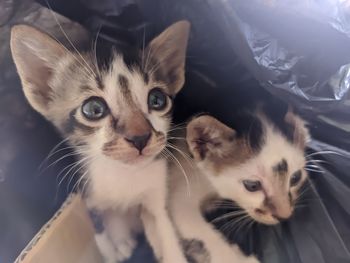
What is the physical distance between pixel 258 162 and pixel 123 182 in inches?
11.6

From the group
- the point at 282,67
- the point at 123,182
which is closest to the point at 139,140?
the point at 123,182

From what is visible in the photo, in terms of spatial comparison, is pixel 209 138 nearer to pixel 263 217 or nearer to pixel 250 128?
Result: pixel 250 128

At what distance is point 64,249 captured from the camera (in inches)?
41.2

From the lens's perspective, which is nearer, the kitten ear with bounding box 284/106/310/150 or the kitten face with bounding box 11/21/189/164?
the kitten face with bounding box 11/21/189/164

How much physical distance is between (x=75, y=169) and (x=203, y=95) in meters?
0.35

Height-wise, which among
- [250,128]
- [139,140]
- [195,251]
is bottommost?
[195,251]

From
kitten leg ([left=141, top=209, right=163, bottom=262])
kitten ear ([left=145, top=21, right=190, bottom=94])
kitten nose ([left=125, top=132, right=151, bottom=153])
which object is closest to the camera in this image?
kitten nose ([left=125, top=132, right=151, bottom=153])

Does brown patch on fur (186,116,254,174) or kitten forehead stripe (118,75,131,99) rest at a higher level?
kitten forehead stripe (118,75,131,99)

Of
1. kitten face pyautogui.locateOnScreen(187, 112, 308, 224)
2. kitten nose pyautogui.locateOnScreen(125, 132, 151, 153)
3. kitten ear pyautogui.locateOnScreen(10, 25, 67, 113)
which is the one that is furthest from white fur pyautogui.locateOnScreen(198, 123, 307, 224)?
kitten ear pyautogui.locateOnScreen(10, 25, 67, 113)

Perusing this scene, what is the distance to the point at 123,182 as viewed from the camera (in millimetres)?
1034

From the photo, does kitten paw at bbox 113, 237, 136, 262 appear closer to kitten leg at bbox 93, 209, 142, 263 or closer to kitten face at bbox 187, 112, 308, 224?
kitten leg at bbox 93, 209, 142, 263

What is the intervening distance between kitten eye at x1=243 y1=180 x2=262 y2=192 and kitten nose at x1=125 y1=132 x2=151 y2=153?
28 cm

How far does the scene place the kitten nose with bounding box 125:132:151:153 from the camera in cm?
86

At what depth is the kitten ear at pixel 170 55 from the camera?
986 millimetres
